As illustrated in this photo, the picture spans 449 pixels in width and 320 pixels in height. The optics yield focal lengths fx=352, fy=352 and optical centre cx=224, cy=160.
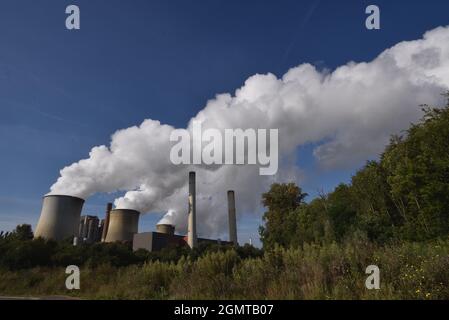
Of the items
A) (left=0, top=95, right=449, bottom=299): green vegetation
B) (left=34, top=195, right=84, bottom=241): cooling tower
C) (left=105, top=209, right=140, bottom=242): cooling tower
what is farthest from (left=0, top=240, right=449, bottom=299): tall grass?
(left=105, top=209, right=140, bottom=242): cooling tower

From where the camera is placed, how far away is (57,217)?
45.3 m

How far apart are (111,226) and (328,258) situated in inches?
2201

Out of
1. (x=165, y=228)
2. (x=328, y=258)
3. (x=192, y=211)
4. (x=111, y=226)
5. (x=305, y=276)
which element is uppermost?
(x=192, y=211)

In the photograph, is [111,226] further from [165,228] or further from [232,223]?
[232,223]

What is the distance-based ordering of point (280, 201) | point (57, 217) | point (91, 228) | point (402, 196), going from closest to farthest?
point (402, 196) < point (57, 217) < point (280, 201) < point (91, 228)

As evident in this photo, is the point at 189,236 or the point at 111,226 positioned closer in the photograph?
the point at 189,236

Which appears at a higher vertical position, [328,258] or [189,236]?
[189,236]

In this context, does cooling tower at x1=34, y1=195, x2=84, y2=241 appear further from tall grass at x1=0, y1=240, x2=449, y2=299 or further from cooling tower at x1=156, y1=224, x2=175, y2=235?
tall grass at x1=0, y1=240, x2=449, y2=299

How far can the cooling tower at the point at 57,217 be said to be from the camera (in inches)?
1752

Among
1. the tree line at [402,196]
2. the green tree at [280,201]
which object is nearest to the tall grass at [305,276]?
the tree line at [402,196]

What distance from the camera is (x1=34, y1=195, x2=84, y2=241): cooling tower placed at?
44.5m

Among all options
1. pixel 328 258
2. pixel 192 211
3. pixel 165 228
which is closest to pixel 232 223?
pixel 192 211

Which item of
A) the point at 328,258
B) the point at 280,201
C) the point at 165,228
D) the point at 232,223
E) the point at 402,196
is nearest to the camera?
the point at 328,258

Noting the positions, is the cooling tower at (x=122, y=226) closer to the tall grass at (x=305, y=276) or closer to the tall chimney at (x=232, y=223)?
the tall chimney at (x=232, y=223)
